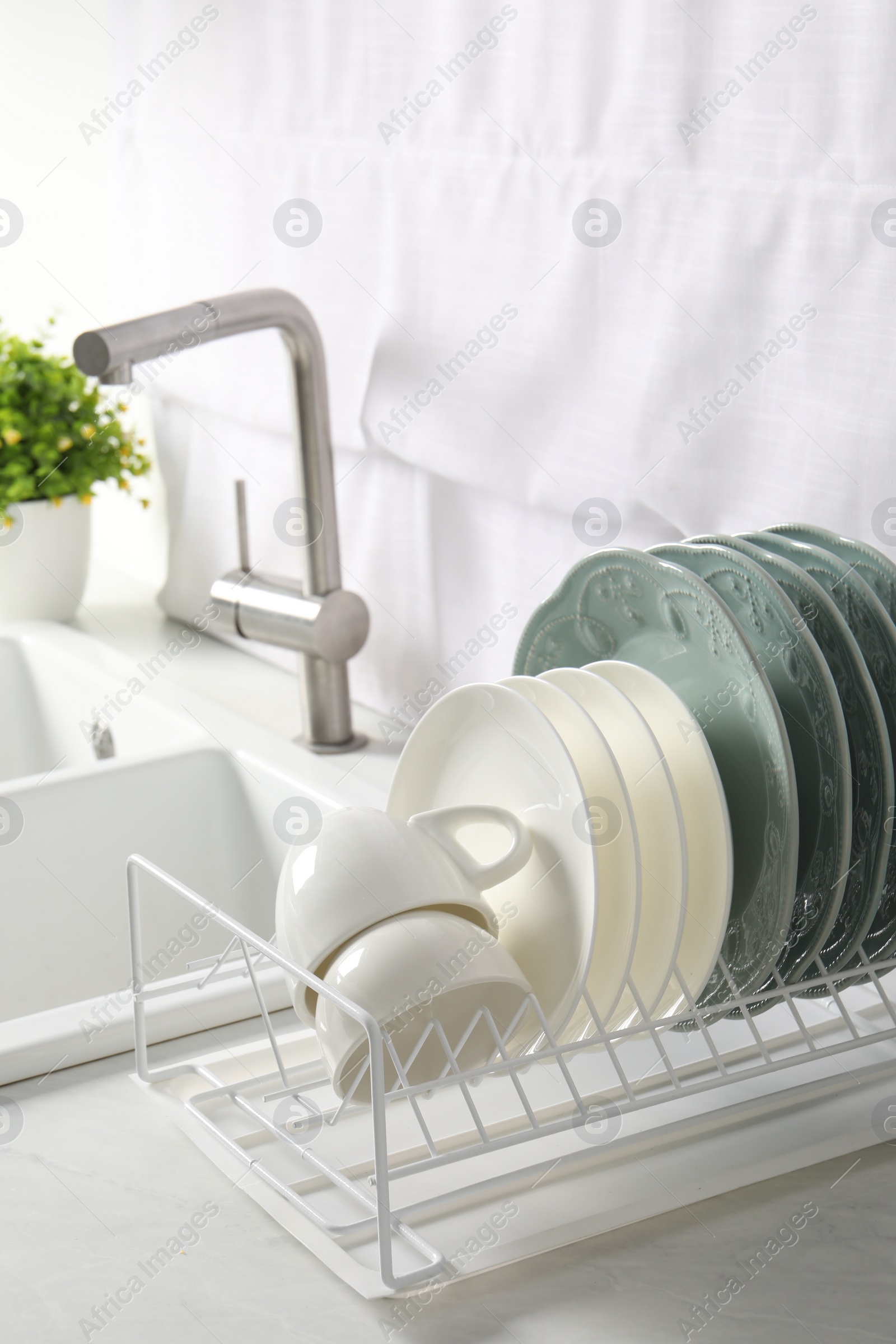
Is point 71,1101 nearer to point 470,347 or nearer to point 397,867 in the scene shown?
point 397,867

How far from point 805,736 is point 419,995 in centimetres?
24

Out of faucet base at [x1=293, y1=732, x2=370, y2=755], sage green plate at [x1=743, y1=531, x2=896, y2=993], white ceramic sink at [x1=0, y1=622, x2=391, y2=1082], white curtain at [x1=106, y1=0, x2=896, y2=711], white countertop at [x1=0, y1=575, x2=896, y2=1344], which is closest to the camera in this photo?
white countertop at [x1=0, y1=575, x2=896, y2=1344]

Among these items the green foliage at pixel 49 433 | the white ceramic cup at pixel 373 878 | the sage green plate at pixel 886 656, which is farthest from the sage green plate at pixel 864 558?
the green foliage at pixel 49 433

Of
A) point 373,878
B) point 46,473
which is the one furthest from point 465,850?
point 46,473

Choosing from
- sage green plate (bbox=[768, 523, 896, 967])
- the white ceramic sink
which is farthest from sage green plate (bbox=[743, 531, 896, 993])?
the white ceramic sink

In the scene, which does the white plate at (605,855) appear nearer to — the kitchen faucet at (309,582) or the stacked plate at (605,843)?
the stacked plate at (605,843)

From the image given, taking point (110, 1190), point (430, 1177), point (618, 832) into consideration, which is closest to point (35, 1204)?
point (110, 1190)

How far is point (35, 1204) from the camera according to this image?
634 millimetres

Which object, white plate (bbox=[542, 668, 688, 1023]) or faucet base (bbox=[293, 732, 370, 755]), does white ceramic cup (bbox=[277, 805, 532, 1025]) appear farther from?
faucet base (bbox=[293, 732, 370, 755])

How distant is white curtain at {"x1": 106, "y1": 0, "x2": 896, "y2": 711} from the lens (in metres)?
0.81

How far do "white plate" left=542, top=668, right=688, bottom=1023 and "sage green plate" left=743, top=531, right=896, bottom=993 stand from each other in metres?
0.10

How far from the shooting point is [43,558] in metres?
1.51

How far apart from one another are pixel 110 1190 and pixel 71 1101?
0.09 m

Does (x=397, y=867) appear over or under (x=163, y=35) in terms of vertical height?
under
